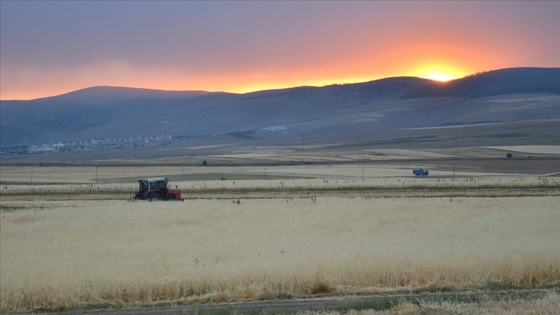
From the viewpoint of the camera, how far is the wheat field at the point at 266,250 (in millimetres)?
16562

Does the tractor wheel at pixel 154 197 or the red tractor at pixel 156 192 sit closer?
the tractor wheel at pixel 154 197

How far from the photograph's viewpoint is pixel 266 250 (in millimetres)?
21875

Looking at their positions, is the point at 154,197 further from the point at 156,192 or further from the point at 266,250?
the point at 266,250

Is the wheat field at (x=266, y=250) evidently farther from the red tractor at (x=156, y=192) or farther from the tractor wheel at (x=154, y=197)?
the red tractor at (x=156, y=192)

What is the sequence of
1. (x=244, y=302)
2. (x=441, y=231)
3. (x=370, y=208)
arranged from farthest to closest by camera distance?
(x=370, y=208), (x=441, y=231), (x=244, y=302)

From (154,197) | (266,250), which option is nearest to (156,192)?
(154,197)

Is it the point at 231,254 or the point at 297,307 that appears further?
the point at 231,254

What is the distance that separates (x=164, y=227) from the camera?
29.9m

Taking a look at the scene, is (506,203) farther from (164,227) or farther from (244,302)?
(244,302)

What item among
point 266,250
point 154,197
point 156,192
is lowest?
point 266,250

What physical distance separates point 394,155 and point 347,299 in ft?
265

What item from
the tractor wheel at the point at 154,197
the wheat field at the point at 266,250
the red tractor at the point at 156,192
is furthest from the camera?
the red tractor at the point at 156,192

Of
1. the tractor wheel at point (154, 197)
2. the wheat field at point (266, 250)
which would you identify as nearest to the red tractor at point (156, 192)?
the tractor wheel at point (154, 197)

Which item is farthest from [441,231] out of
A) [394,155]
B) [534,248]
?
[394,155]
